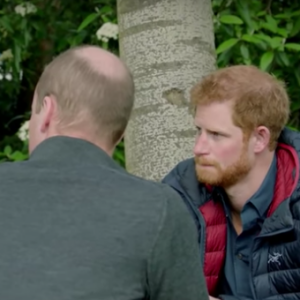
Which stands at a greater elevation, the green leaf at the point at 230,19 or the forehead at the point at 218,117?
the green leaf at the point at 230,19

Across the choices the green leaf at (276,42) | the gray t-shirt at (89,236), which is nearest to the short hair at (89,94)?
the gray t-shirt at (89,236)

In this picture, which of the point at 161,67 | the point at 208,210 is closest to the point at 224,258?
the point at 208,210

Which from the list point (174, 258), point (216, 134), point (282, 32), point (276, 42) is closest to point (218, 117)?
point (216, 134)

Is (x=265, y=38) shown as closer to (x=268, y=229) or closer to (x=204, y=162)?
(x=204, y=162)

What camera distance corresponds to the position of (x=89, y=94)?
86.6 inches

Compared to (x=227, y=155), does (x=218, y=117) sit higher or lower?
higher

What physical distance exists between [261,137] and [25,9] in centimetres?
220

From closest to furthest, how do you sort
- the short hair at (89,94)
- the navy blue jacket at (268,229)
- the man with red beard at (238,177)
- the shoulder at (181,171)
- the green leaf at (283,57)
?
1. the short hair at (89,94)
2. the navy blue jacket at (268,229)
3. the man with red beard at (238,177)
4. the shoulder at (181,171)
5. the green leaf at (283,57)

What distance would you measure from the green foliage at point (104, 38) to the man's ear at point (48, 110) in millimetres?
1921

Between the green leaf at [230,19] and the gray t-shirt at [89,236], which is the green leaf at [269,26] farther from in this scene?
the gray t-shirt at [89,236]

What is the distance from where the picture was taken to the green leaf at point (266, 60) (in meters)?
4.06

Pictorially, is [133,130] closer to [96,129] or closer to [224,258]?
[224,258]

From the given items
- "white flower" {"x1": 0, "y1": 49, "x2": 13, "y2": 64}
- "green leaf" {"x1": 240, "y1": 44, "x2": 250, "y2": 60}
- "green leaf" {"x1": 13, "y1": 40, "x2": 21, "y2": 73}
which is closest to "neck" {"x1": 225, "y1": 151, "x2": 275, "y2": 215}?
"green leaf" {"x1": 240, "y1": 44, "x2": 250, "y2": 60}

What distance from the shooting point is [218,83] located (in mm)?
3045
